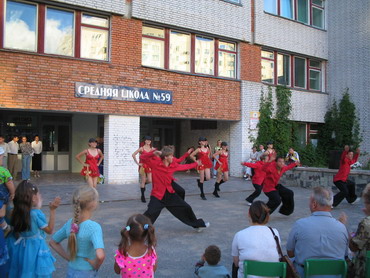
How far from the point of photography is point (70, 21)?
1380 centimetres

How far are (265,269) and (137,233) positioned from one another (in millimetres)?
1129

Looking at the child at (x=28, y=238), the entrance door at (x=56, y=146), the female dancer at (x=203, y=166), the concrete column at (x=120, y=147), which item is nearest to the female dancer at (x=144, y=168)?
the female dancer at (x=203, y=166)

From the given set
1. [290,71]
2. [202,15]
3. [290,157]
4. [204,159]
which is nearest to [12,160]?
[204,159]

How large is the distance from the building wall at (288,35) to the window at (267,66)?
1.61 ft

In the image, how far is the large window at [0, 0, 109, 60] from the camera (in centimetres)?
1273

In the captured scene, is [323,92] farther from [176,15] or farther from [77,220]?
[77,220]

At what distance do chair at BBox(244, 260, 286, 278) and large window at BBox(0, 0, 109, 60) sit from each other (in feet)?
38.8

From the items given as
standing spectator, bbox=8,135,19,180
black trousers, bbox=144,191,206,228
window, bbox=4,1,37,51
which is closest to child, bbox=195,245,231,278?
black trousers, bbox=144,191,206,228

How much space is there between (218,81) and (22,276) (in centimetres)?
1478

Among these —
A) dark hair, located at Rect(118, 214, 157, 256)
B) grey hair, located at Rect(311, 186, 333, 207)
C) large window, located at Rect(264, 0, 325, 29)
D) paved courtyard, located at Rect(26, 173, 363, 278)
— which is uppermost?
large window, located at Rect(264, 0, 325, 29)

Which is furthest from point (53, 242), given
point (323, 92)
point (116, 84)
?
Result: point (323, 92)

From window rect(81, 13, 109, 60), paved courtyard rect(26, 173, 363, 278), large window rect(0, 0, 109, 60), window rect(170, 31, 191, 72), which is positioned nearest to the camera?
paved courtyard rect(26, 173, 363, 278)

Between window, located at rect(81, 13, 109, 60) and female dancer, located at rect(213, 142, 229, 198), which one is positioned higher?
window, located at rect(81, 13, 109, 60)

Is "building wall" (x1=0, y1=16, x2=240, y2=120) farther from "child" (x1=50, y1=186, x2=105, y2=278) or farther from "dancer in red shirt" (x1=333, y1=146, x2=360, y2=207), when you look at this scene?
"child" (x1=50, y1=186, x2=105, y2=278)
